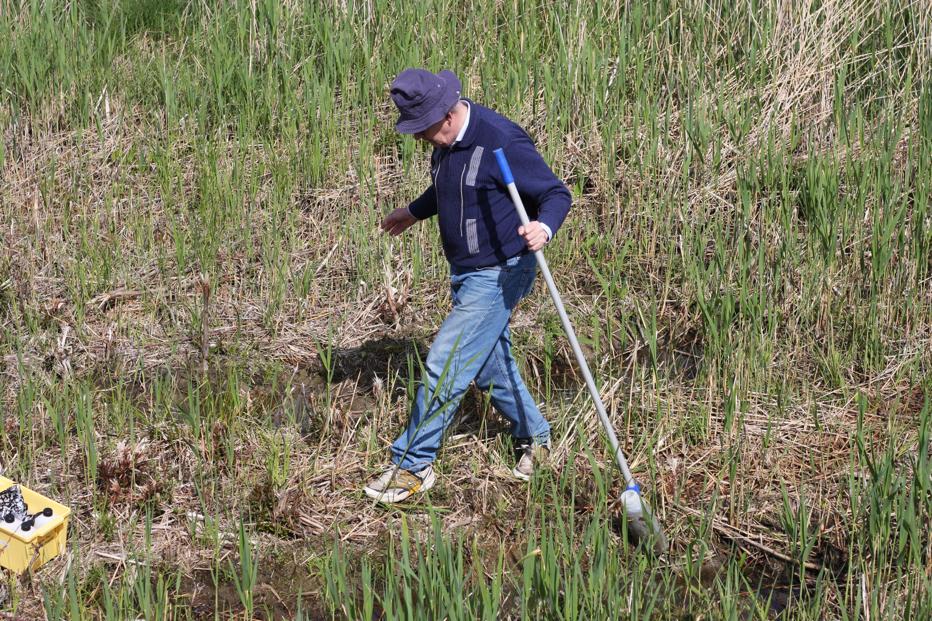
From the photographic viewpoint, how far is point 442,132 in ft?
10.6

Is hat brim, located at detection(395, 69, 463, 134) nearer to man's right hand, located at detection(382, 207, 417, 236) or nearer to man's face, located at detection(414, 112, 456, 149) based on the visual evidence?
man's face, located at detection(414, 112, 456, 149)

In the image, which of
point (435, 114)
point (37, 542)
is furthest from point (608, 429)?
point (37, 542)

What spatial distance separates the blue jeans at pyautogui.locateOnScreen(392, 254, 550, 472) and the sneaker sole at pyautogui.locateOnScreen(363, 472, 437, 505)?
0.23 ft

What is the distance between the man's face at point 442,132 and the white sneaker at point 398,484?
1079 millimetres

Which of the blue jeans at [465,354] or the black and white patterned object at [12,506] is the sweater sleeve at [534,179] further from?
the black and white patterned object at [12,506]

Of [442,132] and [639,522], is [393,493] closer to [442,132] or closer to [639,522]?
[639,522]

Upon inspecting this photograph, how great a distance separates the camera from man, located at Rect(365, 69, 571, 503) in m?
3.17

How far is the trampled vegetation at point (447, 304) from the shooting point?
3.13 metres

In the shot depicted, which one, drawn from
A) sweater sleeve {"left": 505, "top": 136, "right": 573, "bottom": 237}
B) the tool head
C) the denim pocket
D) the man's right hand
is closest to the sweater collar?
sweater sleeve {"left": 505, "top": 136, "right": 573, "bottom": 237}

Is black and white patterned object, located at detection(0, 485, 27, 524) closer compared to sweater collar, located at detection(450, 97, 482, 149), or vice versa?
black and white patterned object, located at detection(0, 485, 27, 524)

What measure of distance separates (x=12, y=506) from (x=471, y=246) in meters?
1.57

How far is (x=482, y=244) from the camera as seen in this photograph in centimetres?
337

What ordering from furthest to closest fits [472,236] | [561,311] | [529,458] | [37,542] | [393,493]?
[529,458], [393,493], [472,236], [561,311], [37,542]

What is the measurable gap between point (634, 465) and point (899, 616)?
107cm
